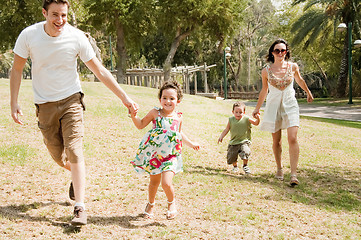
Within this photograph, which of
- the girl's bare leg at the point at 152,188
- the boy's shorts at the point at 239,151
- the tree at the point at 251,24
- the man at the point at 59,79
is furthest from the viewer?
the tree at the point at 251,24

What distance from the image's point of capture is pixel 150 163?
178 inches

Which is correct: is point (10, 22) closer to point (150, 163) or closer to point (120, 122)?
point (120, 122)

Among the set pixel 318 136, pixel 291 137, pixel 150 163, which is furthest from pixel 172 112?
pixel 318 136

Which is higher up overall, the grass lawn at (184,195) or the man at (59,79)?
the man at (59,79)

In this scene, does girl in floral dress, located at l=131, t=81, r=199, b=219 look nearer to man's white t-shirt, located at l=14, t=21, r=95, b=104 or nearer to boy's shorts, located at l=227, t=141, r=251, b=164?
man's white t-shirt, located at l=14, t=21, r=95, b=104

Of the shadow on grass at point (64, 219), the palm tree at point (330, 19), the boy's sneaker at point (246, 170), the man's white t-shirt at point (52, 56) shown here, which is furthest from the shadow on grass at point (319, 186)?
the palm tree at point (330, 19)

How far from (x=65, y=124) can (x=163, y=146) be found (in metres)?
1.03

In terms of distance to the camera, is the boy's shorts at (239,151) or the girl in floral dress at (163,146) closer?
the girl in floral dress at (163,146)

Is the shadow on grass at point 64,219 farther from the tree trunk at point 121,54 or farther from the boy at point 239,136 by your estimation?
the tree trunk at point 121,54

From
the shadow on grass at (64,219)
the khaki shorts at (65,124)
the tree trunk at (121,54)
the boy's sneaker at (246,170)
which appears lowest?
the boy's sneaker at (246,170)

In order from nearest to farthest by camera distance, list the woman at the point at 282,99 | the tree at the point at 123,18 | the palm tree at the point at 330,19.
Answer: the woman at the point at 282,99, the tree at the point at 123,18, the palm tree at the point at 330,19

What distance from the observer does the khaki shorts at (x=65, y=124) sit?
426 cm

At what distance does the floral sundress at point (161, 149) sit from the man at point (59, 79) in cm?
45

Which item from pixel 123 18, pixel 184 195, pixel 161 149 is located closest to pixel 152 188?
pixel 161 149
